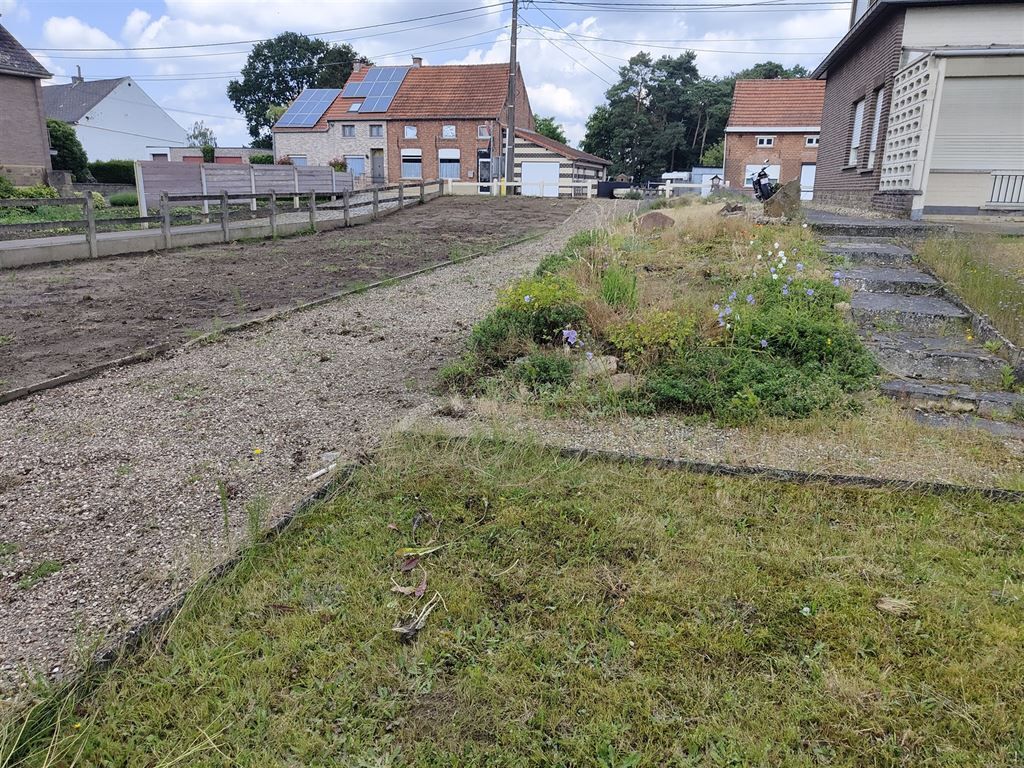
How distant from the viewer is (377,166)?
40500mm

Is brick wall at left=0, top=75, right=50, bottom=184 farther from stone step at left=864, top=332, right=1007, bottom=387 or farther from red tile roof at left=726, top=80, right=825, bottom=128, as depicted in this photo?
stone step at left=864, top=332, right=1007, bottom=387

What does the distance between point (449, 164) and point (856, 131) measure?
2757cm

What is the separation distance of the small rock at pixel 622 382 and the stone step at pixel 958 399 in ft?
5.46

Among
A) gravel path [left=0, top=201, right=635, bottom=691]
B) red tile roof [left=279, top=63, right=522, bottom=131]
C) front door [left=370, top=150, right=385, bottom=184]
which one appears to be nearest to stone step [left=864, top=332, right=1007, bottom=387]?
gravel path [left=0, top=201, right=635, bottom=691]

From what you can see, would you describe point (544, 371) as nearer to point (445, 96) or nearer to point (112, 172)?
point (112, 172)

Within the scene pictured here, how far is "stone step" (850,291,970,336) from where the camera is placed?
551 centimetres

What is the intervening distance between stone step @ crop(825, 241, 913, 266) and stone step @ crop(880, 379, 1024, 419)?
10.4 ft

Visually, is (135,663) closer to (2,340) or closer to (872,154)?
(2,340)

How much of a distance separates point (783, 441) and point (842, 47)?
628 inches

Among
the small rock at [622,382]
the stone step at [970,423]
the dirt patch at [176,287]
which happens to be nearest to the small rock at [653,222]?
the dirt patch at [176,287]

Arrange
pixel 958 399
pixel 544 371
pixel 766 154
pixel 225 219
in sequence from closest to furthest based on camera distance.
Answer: pixel 958 399
pixel 544 371
pixel 225 219
pixel 766 154

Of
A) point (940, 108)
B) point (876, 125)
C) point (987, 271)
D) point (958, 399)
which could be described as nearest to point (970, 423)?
point (958, 399)

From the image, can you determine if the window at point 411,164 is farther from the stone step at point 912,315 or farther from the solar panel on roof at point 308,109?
the stone step at point 912,315

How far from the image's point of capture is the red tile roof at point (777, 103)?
3356 centimetres
